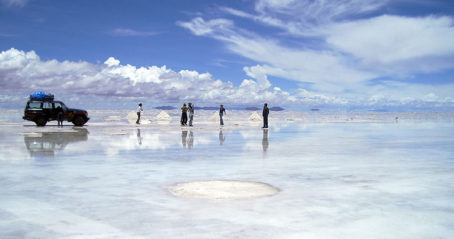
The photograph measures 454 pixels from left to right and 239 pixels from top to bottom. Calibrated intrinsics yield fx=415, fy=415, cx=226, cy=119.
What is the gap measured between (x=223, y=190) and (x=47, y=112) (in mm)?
27295

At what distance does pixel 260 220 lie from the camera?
18.3 ft

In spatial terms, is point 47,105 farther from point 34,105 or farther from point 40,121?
point 40,121

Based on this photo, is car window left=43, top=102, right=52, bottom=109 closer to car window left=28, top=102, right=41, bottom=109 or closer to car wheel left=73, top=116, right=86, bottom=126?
car window left=28, top=102, right=41, bottom=109

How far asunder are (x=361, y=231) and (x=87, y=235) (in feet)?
10.9

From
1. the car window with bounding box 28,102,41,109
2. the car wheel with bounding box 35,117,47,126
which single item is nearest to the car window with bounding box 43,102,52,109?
the car window with bounding box 28,102,41,109

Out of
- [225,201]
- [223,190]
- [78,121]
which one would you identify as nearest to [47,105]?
[78,121]

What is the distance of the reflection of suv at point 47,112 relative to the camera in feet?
101

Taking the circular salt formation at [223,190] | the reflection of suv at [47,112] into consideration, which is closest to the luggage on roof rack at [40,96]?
the reflection of suv at [47,112]

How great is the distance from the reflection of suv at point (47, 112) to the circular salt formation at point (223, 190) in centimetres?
2623

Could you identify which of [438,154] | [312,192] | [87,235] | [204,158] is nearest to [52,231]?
[87,235]

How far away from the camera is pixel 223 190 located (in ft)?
24.9

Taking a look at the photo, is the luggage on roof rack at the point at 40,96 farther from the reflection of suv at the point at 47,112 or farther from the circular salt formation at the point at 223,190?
the circular salt formation at the point at 223,190

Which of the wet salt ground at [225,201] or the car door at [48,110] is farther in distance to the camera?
the car door at [48,110]

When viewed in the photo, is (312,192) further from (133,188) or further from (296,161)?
(296,161)
